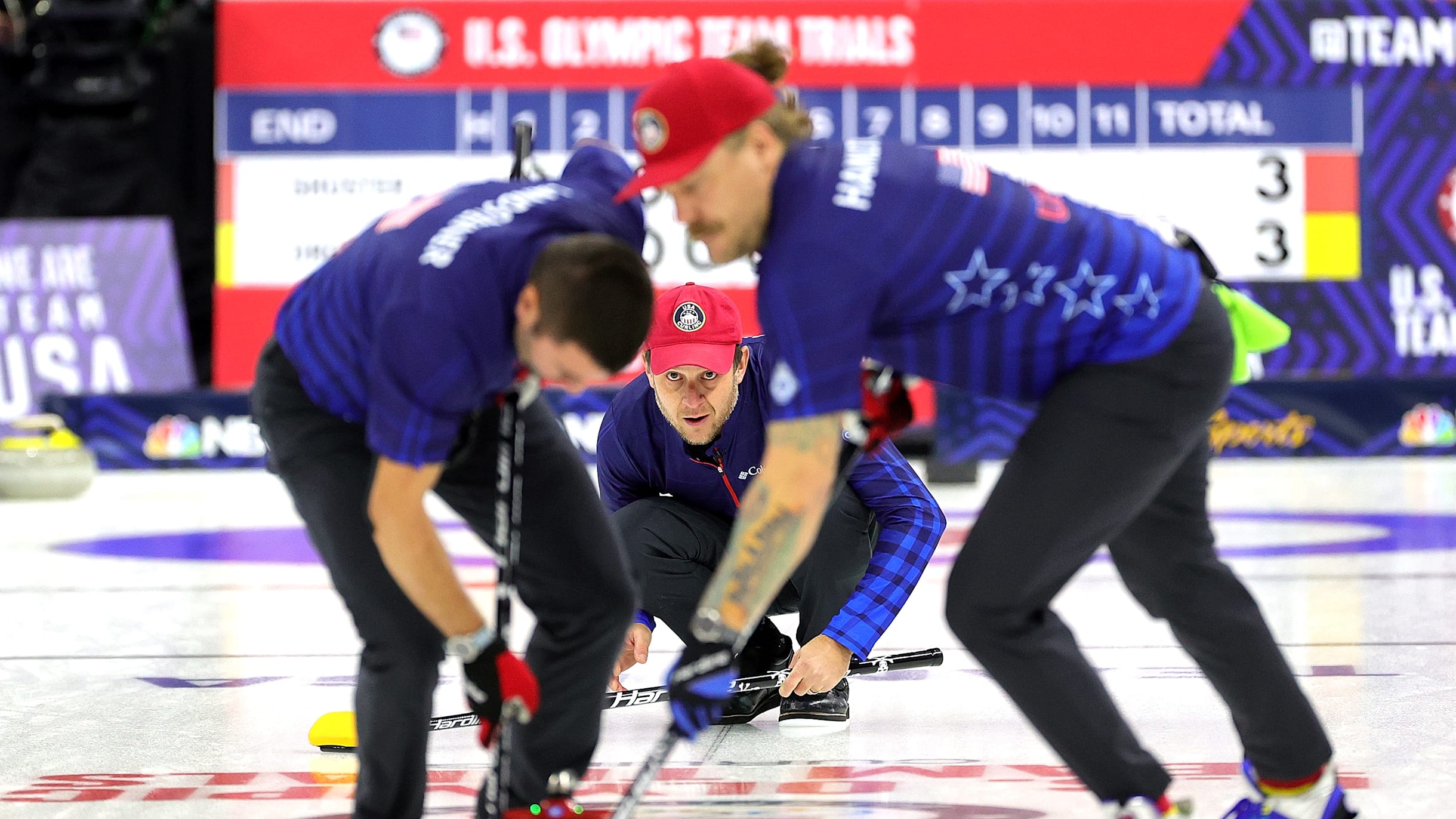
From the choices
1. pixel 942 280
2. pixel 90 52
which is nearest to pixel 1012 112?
pixel 90 52

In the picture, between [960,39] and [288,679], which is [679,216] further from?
[960,39]

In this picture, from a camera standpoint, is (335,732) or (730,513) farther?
(730,513)

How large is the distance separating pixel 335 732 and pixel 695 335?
3.65ft

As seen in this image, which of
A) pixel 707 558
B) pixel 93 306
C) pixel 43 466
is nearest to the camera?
Result: pixel 707 558

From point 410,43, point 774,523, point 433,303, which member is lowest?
point 410,43

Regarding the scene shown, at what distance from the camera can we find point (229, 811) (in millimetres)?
2869

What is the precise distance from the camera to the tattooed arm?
2285mm

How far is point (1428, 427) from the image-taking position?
1172 cm

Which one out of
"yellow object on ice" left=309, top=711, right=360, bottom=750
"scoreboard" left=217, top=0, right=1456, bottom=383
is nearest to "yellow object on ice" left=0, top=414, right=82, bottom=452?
"scoreboard" left=217, top=0, right=1456, bottom=383

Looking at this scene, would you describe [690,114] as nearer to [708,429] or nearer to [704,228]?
[704,228]

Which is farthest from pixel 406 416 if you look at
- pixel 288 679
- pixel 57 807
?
pixel 288 679

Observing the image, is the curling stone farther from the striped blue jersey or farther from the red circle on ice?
the red circle on ice

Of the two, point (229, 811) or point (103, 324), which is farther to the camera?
point (103, 324)

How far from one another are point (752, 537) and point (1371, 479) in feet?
28.6
